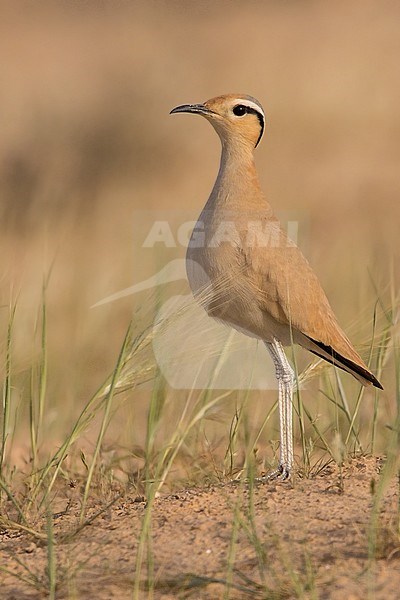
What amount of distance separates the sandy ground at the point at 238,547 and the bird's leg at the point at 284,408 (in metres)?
0.28

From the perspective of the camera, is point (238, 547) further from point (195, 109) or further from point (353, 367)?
point (195, 109)

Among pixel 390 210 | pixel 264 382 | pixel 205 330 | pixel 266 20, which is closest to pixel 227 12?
pixel 266 20

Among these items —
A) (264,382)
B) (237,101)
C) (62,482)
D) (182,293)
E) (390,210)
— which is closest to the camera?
(182,293)

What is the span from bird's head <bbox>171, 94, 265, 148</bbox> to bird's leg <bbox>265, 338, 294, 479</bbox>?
→ 2.63ft

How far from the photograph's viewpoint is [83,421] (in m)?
3.31

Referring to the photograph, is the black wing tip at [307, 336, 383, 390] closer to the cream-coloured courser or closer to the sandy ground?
the cream-coloured courser

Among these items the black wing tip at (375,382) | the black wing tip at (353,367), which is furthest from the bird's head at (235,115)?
the black wing tip at (375,382)

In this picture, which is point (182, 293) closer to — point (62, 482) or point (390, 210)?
point (62, 482)

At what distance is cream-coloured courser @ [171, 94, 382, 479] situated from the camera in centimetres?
399

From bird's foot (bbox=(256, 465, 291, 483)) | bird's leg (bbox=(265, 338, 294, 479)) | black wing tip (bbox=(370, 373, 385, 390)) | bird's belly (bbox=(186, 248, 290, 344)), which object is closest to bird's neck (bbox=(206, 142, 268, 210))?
bird's belly (bbox=(186, 248, 290, 344))

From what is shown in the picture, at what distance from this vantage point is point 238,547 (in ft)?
9.62

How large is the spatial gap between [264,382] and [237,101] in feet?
3.86

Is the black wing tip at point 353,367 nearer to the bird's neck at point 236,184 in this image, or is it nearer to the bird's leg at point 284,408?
the bird's leg at point 284,408

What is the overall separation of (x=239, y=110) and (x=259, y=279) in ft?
2.39
